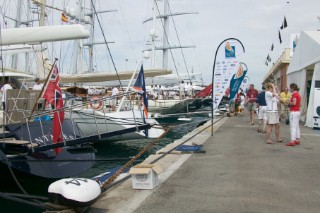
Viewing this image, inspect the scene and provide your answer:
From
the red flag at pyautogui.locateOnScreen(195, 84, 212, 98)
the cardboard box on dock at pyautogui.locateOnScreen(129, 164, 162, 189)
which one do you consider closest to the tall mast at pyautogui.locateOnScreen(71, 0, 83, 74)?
the red flag at pyautogui.locateOnScreen(195, 84, 212, 98)

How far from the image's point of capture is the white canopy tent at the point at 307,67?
16.0m

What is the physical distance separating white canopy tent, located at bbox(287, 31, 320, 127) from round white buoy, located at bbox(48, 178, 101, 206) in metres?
12.8

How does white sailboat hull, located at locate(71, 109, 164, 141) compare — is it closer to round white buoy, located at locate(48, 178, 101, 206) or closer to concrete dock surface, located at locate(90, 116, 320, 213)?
concrete dock surface, located at locate(90, 116, 320, 213)

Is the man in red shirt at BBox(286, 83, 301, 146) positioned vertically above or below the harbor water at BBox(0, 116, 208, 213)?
above

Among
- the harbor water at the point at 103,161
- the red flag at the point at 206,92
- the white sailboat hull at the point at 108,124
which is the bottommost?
the harbor water at the point at 103,161

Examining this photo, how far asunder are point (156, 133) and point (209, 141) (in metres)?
6.02

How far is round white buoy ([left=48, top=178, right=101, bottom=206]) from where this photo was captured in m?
4.70

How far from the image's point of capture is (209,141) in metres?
11.7

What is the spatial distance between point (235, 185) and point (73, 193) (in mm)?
2849

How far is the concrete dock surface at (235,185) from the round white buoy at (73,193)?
12.9 inches

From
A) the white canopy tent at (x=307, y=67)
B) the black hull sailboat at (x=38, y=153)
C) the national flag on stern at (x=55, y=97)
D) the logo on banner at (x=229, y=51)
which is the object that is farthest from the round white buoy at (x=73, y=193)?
the white canopy tent at (x=307, y=67)

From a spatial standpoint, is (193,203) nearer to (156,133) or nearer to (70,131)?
(70,131)

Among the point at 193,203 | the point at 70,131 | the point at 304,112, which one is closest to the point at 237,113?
the point at 304,112

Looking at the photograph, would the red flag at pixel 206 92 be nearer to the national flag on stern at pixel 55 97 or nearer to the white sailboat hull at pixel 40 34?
the white sailboat hull at pixel 40 34
